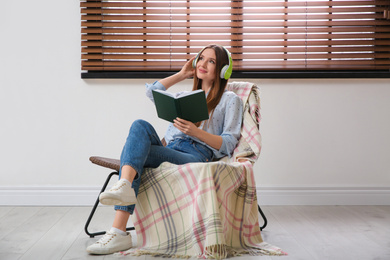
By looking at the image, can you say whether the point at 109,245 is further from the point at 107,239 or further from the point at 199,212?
the point at 199,212

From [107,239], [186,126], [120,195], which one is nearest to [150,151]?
[186,126]

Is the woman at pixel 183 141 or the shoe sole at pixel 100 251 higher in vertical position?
the woman at pixel 183 141

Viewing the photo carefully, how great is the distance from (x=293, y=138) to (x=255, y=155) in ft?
3.32

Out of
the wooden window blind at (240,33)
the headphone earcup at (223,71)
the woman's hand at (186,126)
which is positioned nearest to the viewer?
the woman's hand at (186,126)

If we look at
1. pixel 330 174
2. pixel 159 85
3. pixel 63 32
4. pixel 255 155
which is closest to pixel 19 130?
pixel 63 32

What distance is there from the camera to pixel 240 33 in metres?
3.23

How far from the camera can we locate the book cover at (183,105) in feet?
6.79

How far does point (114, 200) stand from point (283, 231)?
3.32 feet

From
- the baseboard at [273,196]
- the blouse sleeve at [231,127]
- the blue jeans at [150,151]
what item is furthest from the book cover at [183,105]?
the baseboard at [273,196]

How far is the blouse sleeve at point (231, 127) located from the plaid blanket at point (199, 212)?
127 millimetres

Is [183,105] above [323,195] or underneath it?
Answer: above

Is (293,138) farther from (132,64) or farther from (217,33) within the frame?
(132,64)

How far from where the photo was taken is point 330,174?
3.27m

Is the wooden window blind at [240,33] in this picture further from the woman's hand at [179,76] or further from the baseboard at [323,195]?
the baseboard at [323,195]
